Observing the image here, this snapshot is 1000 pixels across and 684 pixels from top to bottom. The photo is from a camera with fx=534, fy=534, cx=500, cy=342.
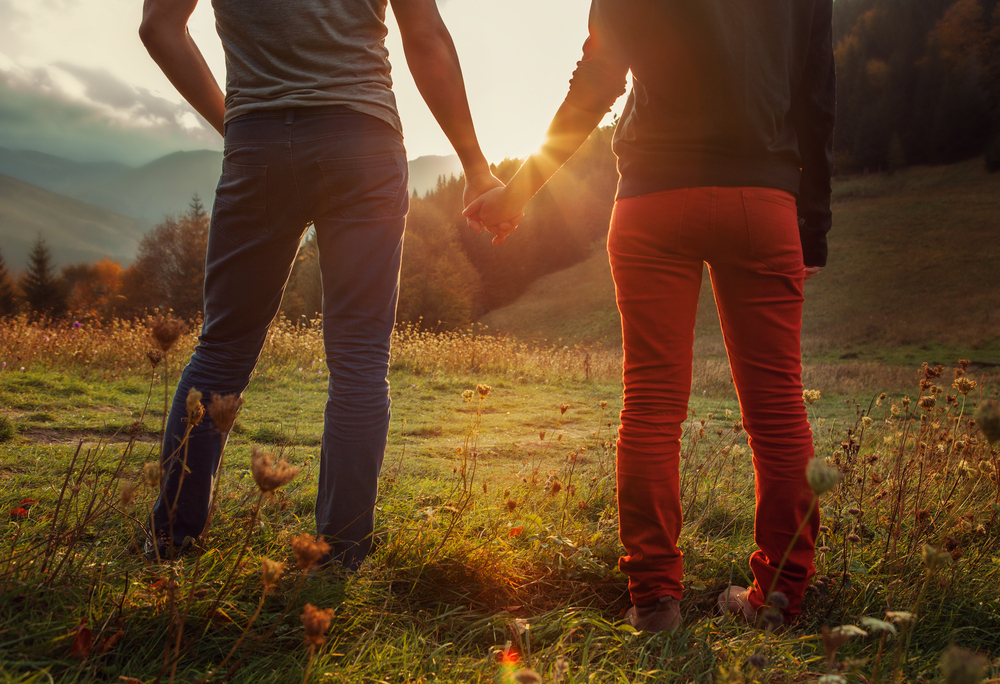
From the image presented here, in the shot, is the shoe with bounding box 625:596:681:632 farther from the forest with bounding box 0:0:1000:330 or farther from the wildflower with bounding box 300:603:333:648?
the forest with bounding box 0:0:1000:330

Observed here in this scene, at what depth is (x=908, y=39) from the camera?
51.3m

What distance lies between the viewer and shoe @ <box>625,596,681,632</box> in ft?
4.68

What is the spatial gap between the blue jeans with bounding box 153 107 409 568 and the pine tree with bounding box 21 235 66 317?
49414 millimetres

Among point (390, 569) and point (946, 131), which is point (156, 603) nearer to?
point (390, 569)

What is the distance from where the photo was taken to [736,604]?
159 cm

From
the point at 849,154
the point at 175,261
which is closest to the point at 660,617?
the point at 175,261

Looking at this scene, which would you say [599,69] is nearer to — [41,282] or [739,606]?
[739,606]

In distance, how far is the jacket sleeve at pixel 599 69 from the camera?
1507mm

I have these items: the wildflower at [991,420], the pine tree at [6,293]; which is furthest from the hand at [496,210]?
the pine tree at [6,293]

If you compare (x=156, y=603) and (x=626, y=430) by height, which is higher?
(x=626, y=430)

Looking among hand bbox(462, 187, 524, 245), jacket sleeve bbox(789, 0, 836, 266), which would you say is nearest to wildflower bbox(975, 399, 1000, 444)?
jacket sleeve bbox(789, 0, 836, 266)

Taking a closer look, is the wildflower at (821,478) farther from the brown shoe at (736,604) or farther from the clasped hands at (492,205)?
the clasped hands at (492,205)

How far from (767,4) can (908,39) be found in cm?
6917

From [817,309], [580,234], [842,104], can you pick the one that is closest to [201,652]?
[817,309]
